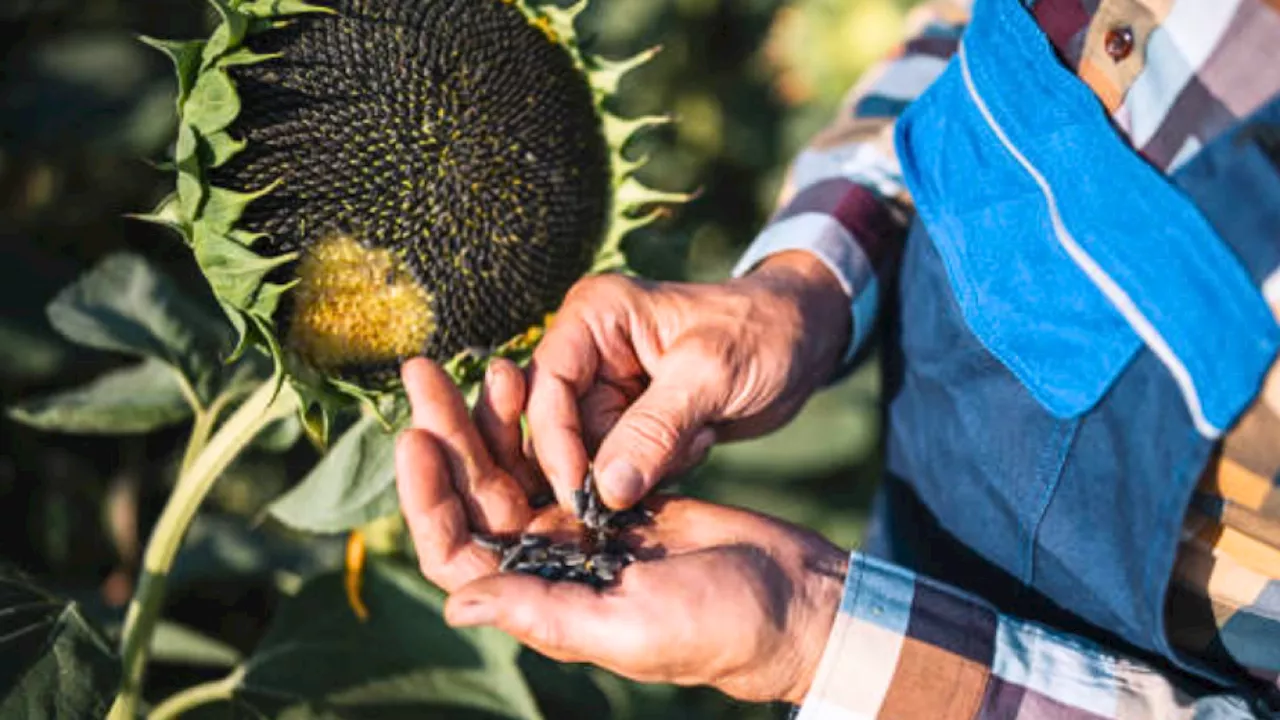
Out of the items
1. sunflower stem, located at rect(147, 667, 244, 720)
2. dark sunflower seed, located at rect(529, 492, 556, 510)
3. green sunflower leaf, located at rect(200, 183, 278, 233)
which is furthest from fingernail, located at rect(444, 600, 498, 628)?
sunflower stem, located at rect(147, 667, 244, 720)

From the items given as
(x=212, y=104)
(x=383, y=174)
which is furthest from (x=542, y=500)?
(x=212, y=104)

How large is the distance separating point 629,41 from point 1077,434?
1730mm

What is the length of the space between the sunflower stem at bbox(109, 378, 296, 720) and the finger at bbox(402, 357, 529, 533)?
0.20 meters

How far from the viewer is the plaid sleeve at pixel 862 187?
152 centimetres

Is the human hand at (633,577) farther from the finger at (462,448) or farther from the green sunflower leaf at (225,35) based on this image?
the green sunflower leaf at (225,35)

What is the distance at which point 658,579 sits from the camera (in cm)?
109

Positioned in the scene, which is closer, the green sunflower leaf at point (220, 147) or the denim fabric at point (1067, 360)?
the denim fabric at point (1067, 360)

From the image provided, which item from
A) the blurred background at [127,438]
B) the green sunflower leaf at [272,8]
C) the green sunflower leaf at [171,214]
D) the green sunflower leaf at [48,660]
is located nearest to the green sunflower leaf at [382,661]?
the blurred background at [127,438]

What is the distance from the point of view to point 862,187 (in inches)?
61.6

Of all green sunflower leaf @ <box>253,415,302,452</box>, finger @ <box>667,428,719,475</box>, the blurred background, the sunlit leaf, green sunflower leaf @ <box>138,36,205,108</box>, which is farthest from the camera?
the blurred background

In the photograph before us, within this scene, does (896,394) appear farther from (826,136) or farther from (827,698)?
(827,698)

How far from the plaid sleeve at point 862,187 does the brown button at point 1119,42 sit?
0.47m

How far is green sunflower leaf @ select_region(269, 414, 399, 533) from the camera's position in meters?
A: 1.40

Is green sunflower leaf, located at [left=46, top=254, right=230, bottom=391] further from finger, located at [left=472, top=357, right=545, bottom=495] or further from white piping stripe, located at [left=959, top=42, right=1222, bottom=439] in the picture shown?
white piping stripe, located at [left=959, top=42, right=1222, bottom=439]
